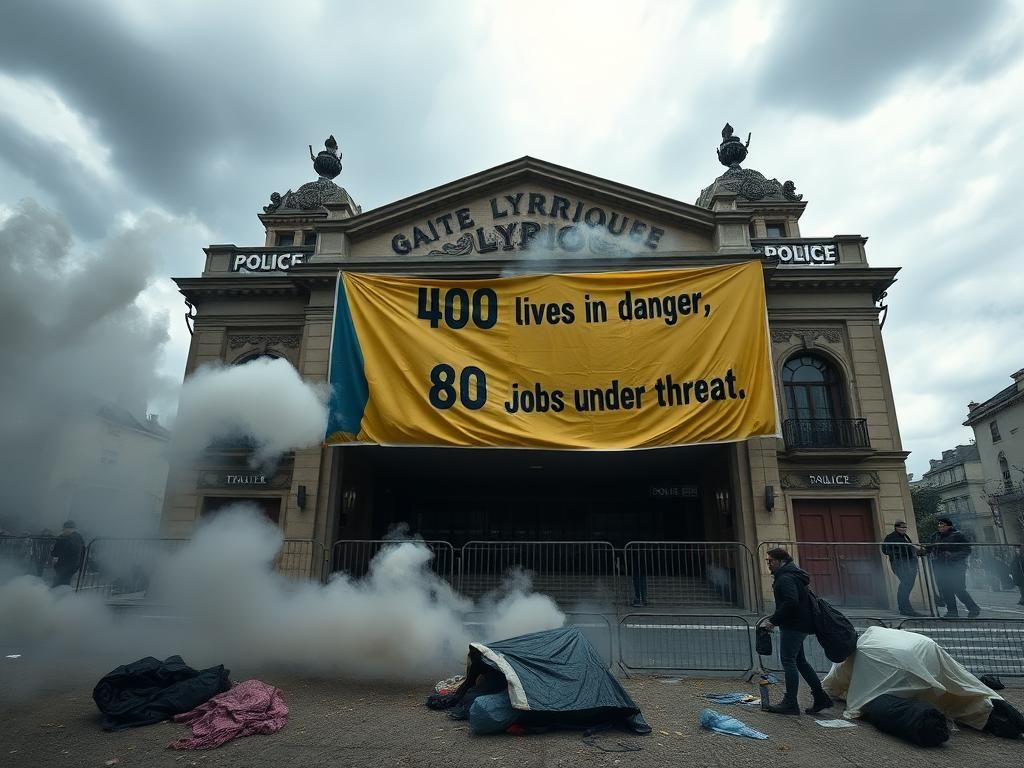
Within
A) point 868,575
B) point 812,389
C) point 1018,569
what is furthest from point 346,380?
point 1018,569

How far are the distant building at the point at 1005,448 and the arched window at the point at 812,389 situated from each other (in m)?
25.4

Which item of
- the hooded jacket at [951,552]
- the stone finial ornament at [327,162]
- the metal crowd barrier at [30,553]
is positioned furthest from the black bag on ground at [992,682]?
the stone finial ornament at [327,162]

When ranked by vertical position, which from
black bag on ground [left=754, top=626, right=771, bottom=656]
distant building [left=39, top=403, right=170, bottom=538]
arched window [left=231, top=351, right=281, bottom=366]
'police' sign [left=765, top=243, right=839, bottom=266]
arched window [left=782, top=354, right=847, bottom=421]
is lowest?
black bag on ground [left=754, top=626, right=771, bottom=656]

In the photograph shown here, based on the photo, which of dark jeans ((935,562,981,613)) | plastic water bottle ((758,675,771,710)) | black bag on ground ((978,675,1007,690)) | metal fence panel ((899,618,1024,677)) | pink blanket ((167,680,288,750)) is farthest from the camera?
dark jeans ((935,562,981,613))

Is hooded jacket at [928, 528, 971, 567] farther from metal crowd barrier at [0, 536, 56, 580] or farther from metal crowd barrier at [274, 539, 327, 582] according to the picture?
metal crowd barrier at [0, 536, 56, 580]

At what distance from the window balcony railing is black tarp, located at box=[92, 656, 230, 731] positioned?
12.8m

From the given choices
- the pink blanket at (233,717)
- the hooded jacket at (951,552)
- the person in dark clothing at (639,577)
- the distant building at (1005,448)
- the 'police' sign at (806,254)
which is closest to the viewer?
the pink blanket at (233,717)

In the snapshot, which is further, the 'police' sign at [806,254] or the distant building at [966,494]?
the distant building at [966,494]

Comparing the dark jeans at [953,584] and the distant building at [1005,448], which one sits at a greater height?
the distant building at [1005,448]

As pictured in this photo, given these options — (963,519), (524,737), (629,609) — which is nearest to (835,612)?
(524,737)

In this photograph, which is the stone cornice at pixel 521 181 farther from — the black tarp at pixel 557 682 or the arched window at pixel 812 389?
the black tarp at pixel 557 682

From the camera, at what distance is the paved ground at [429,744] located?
4.79 m

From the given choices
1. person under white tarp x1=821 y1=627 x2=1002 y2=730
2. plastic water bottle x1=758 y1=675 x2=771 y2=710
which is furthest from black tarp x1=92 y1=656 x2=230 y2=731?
person under white tarp x1=821 y1=627 x2=1002 y2=730

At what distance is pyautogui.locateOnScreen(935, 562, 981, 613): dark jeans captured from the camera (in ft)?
31.7
